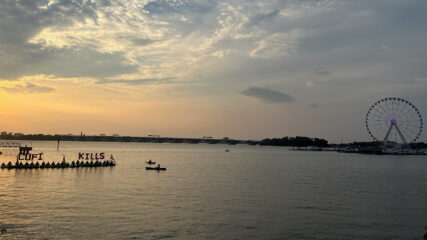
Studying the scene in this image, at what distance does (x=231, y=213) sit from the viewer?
40.8m

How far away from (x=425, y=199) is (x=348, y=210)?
2108 centimetres

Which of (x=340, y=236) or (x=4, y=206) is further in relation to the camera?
(x=4, y=206)

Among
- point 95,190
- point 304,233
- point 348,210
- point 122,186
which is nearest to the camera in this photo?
point 304,233

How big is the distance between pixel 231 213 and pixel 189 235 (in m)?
10.5

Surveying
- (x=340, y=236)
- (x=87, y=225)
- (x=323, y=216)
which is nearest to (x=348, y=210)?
(x=323, y=216)

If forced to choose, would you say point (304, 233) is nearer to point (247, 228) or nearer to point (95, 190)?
point (247, 228)

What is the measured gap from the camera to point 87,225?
33250 mm

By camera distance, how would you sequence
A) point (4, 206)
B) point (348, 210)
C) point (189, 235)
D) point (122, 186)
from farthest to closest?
point (122, 186), point (348, 210), point (4, 206), point (189, 235)

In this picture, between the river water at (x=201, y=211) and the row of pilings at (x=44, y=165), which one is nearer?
the river water at (x=201, y=211)

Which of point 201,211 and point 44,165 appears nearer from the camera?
point 201,211

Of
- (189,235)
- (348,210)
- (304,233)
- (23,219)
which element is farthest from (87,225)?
(348,210)

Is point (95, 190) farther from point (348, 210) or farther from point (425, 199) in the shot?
point (425, 199)

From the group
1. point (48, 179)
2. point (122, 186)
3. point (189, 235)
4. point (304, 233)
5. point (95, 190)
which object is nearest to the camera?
point (189, 235)

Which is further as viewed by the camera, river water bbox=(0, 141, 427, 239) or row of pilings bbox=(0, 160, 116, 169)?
row of pilings bbox=(0, 160, 116, 169)
